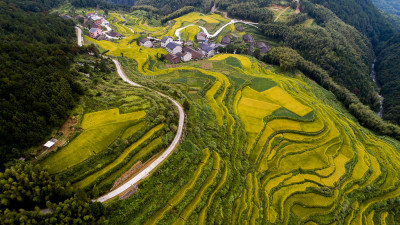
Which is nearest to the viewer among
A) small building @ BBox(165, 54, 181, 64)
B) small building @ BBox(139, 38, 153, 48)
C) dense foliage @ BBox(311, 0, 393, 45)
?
small building @ BBox(165, 54, 181, 64)

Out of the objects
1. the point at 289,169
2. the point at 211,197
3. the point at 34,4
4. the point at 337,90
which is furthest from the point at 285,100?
the point at 34,4

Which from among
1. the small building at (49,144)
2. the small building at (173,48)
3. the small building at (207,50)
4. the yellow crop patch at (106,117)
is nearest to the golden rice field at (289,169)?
the yellow crop patch at (106,117)

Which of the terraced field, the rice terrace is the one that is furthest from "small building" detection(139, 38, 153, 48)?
the terraced field

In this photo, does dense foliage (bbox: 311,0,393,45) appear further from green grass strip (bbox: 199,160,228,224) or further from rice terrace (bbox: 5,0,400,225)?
green grass strip (bbox: 199,160,228,224)

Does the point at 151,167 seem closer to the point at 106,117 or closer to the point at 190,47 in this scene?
the point at 106,117

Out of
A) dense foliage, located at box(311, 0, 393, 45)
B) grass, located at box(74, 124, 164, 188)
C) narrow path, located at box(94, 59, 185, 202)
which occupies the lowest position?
narrow path, located at box(94, 59, 185, 202)

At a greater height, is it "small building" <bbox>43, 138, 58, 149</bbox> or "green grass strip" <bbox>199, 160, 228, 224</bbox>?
"small building" <bbox>43, 138, 58, 149</bbox>
